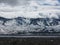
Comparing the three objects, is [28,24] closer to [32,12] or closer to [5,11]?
[32,12]
